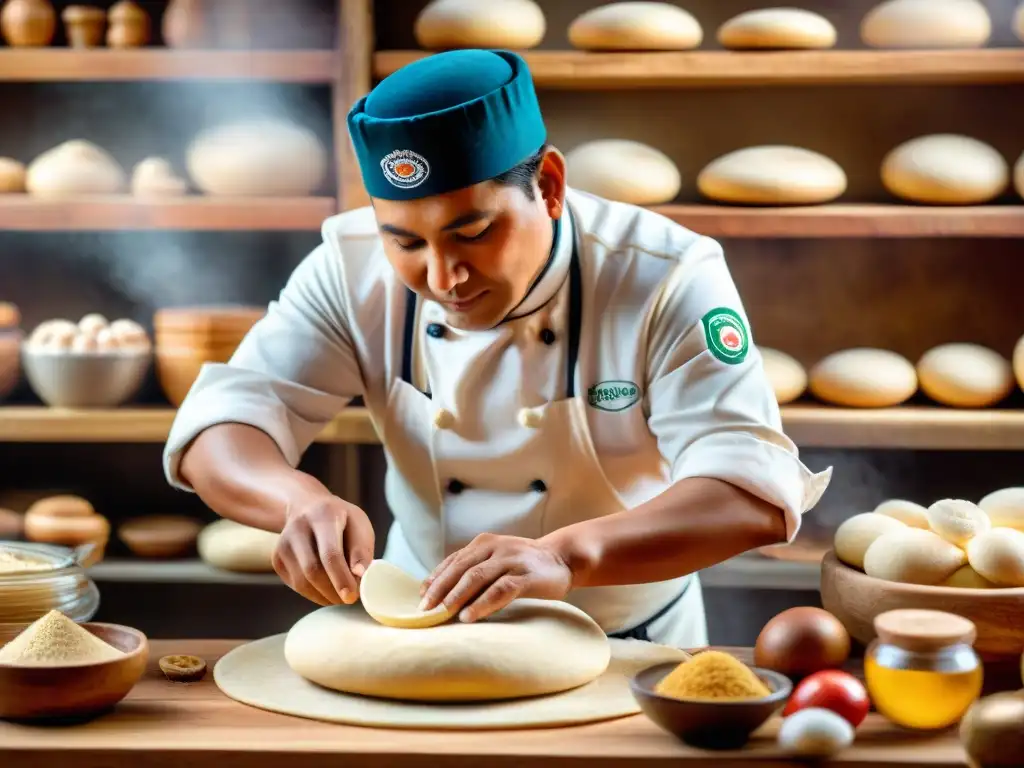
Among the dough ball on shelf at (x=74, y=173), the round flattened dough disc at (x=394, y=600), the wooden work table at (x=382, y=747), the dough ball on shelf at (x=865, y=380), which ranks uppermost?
the dough ball on shelf at (x=74, y=173)

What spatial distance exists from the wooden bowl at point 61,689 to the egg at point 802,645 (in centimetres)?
72

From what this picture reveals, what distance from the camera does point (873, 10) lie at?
2.92 metres

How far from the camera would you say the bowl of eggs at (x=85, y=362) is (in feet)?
9.47

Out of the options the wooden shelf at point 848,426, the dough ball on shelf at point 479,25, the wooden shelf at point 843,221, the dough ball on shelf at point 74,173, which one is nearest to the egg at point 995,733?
the wooden shelf at point 848,426

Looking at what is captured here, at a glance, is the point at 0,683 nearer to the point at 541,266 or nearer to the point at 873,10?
the point at 541,266

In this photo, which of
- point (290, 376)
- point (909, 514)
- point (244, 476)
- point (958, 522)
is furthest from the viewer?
point (290, 376)

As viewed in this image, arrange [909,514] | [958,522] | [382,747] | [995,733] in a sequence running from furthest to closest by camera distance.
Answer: [909,514], [958,522], [382,747], [995,733]

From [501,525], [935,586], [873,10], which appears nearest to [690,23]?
[873,10]

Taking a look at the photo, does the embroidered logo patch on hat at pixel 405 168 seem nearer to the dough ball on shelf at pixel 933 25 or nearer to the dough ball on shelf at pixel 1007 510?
the dough ball on shelf at pixel 1007 510

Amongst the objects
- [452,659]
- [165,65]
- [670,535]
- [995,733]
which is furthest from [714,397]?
[165,65]

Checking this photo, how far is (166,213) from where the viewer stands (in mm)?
2887

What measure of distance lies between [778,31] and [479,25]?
64 centimetres

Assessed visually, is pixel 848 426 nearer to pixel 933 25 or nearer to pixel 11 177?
pixel 933 25

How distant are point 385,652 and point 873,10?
82.6 inches
